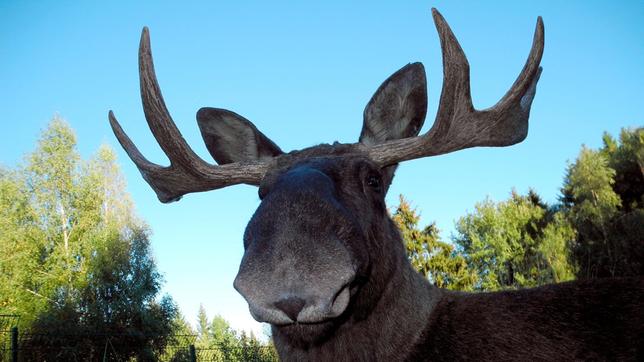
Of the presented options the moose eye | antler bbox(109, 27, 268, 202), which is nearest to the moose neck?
the moose eye

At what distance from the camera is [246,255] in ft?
7.96

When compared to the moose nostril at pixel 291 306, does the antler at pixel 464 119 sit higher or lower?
higher

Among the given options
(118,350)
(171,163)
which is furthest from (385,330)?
(118,350)

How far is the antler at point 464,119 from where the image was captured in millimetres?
3592

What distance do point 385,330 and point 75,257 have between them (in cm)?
3849

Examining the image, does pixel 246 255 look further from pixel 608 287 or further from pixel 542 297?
pixel 608 287

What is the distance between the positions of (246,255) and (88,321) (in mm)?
34778

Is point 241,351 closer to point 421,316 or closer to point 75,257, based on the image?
point 421,316

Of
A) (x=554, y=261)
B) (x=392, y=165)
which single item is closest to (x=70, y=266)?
(x=554, y=261)

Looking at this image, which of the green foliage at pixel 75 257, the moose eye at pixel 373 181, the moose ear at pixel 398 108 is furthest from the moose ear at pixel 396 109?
the green foliage at pixel 75 257

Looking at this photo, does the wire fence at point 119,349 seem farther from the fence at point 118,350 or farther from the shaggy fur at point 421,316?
the shaggy fur at point 421,316

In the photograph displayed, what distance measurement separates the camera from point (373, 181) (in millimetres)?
3443

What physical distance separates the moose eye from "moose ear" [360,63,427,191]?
2.04ft

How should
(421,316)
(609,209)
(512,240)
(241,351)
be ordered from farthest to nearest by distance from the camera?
(512,240)
(609,209)
(241,351)
(421,316)
